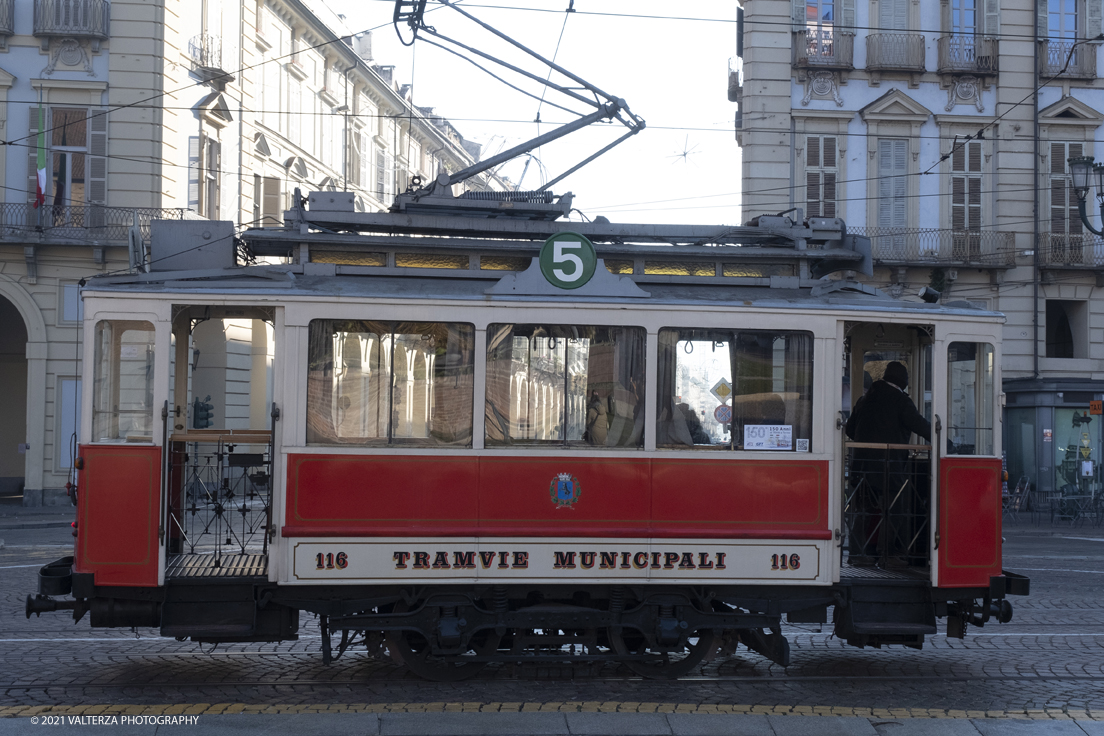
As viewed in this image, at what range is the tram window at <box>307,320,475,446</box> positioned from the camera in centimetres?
741

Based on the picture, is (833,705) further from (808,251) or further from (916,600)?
(808,251)

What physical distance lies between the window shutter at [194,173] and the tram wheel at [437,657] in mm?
20287

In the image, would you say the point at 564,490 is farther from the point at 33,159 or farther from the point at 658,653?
the point at 33,159

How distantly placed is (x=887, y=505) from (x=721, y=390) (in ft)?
6.34

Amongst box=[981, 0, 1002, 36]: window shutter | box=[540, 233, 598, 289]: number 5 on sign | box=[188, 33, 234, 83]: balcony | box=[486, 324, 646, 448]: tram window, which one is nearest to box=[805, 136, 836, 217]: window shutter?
box=[981, 0, 1002, 36]: window shutter

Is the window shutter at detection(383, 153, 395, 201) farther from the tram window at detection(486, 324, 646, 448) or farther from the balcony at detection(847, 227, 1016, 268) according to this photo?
the tram window at detection(486, 324, 646, 448)

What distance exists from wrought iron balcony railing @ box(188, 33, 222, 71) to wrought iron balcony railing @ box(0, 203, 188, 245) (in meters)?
4.26

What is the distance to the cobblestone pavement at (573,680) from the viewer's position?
700cm

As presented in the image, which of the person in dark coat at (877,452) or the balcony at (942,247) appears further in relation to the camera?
the balcony at (942,247)

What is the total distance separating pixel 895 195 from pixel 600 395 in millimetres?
21268

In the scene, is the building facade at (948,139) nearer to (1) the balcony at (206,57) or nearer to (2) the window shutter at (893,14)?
(2) the window shutter at (893,14)

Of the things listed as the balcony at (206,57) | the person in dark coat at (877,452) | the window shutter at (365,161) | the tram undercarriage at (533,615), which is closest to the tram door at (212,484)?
the tram undercarriage at (533,615)

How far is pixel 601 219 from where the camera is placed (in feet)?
27.7

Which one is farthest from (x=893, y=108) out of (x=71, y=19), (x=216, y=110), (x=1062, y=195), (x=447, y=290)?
(x=447, y=290)
